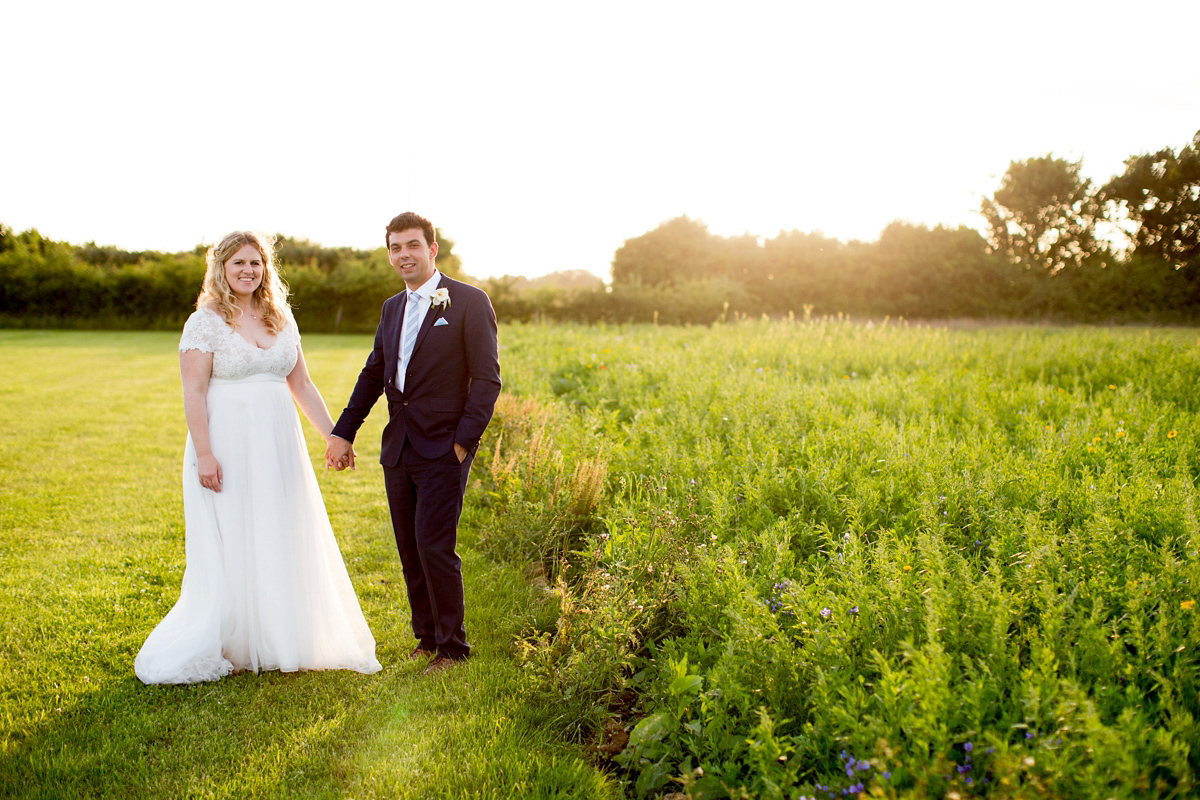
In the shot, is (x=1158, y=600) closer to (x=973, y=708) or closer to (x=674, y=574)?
(x=973, y=708)

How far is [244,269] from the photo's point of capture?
356cm

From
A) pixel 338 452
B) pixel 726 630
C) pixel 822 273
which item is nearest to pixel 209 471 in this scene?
pixel 338 452

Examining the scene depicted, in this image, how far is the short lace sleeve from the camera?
3.45 m

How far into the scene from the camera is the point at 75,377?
15.6 metres

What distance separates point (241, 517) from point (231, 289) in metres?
1.23

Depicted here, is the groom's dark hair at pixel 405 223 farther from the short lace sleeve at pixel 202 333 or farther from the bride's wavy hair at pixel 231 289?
the short lace sleeve at pixel 202 333

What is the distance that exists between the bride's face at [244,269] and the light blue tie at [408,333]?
82 cm

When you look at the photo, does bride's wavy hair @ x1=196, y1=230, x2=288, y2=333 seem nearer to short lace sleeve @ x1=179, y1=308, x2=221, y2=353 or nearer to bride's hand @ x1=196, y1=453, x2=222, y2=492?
short lace sleeve @ x1=179, y1=308, x2=221, y2=353

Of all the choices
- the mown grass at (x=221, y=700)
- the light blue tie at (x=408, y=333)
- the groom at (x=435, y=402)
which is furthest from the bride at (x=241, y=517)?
the light blue tie at (x=408, y=333)

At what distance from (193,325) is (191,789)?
2.14 meters

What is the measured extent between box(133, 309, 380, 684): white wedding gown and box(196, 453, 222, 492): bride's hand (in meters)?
0.05

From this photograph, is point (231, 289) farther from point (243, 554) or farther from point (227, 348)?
point (243, 554)

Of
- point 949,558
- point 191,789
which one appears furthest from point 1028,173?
point 191,789

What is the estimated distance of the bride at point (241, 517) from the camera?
11.4ft
